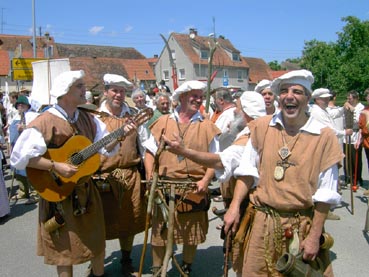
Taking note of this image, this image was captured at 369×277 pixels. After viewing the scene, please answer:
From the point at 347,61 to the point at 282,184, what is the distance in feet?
157

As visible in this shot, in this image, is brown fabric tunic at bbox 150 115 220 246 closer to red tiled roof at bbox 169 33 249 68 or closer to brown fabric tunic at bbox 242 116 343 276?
brown fabric tunic at bbox 242 116 343 276

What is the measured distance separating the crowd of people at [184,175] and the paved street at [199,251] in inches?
15.2

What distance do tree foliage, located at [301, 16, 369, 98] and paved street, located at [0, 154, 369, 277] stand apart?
39.1m

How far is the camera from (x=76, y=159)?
3240 millimetres

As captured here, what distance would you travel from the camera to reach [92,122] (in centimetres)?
357

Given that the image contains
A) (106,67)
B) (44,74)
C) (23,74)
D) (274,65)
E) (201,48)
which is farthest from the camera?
(274,65)

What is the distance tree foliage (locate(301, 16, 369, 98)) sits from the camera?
41.7m

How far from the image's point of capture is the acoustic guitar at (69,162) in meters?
3.10

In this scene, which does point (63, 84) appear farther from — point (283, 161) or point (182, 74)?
point (182, 74)

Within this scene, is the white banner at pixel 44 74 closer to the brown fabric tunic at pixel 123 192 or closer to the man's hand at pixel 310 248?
the brown fabric tunic at pixel 123 192

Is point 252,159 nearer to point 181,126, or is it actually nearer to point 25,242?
point 181,126

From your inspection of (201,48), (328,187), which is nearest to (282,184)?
(328,187)

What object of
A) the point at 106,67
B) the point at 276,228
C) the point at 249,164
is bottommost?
the point at 276,228

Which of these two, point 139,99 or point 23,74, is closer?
point 139,99
